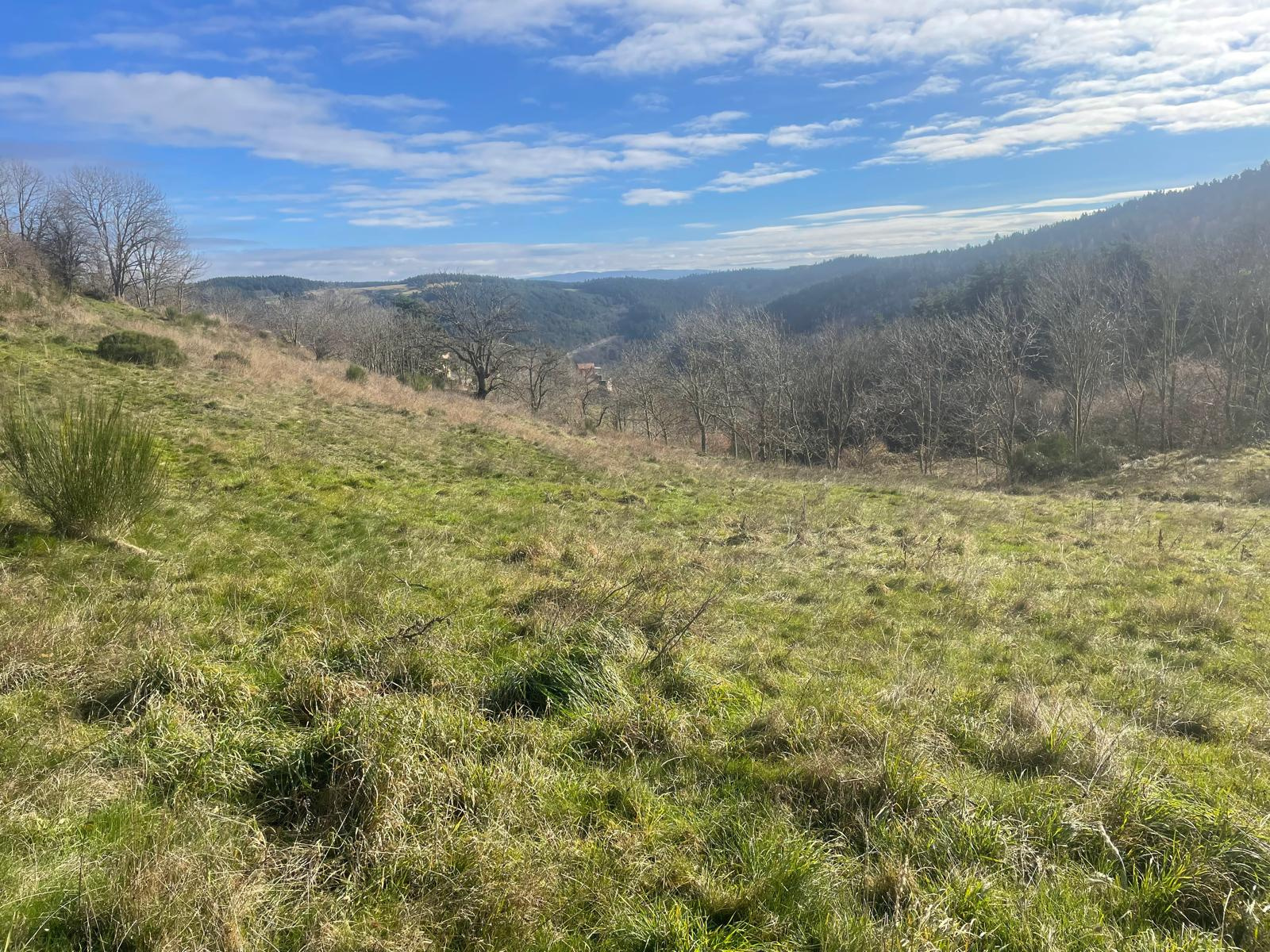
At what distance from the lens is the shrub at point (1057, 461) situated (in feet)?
94.6

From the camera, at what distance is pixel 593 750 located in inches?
161

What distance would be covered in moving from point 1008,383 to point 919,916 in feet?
117

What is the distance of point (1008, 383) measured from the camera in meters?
32.7

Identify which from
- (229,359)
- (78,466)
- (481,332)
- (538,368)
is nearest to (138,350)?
(229,359)

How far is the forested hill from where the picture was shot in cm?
7388

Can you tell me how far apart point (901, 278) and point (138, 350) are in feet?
431

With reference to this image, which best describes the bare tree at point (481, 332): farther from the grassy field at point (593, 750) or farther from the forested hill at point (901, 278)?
the grassy field at point (593, 750)

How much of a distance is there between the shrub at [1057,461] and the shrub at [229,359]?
1337 inches

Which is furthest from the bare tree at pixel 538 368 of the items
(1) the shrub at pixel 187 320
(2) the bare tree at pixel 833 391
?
(2) the bare tree at pixel 833 391

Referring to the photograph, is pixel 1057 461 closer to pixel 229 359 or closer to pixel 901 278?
pixel 229 359

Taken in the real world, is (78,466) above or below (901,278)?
below

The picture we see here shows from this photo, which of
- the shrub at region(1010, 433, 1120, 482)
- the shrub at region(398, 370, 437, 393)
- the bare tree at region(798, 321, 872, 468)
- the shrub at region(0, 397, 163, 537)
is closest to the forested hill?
the shrub at region(398, 370, 437, 393)

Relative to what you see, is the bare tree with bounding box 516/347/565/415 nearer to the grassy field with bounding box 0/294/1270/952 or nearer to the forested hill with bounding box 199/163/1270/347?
the forested hill with bounding box 199/163/1270/347

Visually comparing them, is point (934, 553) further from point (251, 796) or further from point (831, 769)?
point (251, 796)
